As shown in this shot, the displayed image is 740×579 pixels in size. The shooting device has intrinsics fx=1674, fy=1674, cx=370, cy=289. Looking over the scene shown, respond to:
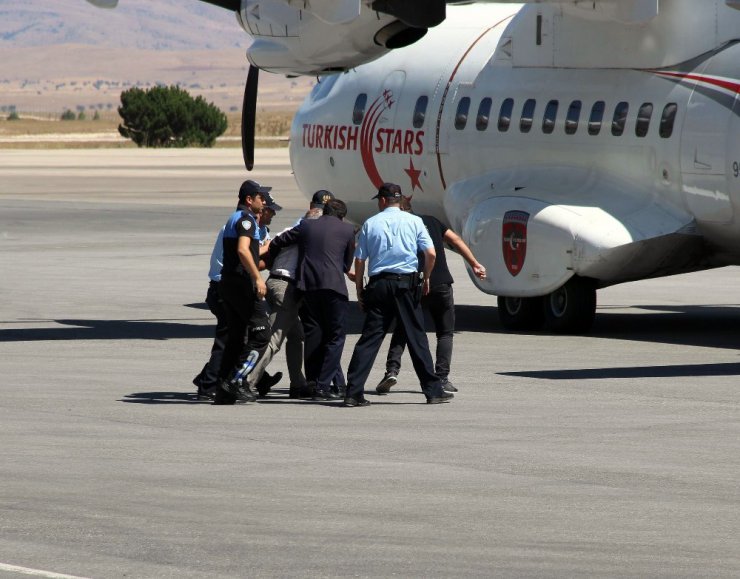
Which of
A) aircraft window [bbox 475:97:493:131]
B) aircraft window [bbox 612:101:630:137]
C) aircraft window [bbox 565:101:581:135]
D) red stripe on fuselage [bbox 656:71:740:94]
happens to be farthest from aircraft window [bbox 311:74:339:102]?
red stripe on fuselage [bbox 656:71:740:94]

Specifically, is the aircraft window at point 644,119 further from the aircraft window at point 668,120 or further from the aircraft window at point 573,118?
the aircraft window at point 573,118

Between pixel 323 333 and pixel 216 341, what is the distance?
0.93 metres

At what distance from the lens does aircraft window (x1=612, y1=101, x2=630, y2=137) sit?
1908 cm

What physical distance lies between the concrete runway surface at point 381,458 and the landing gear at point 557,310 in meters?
0.26

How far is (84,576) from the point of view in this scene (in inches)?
311

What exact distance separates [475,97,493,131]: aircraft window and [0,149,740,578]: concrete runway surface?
2.42 meters

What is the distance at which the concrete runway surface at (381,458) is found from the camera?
842 centimetres

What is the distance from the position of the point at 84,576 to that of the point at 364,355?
20.1 feet

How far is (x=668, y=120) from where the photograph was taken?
18.5m

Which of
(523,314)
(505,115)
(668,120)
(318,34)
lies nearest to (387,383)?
(318,34)

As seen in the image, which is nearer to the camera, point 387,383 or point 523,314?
point 387,383

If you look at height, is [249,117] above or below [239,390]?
above

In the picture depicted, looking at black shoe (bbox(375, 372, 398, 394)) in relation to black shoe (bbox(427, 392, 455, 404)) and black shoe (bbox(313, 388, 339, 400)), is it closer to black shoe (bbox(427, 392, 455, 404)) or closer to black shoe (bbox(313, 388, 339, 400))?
black shoe (bbox(313, 388, 339, 400))

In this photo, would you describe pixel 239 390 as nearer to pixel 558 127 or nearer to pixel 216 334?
pixel 216 334
